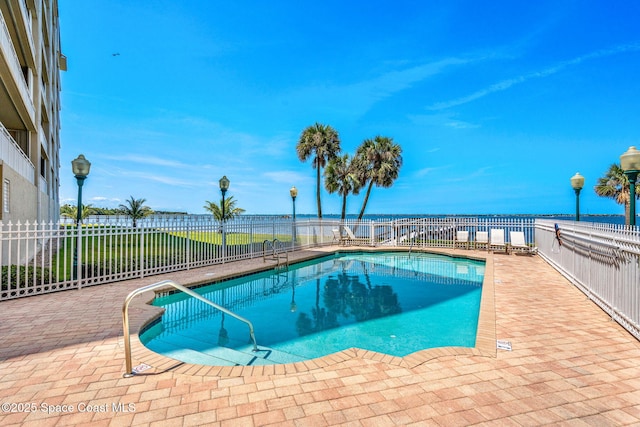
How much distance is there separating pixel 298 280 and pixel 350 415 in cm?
751

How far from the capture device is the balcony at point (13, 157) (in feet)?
26.2

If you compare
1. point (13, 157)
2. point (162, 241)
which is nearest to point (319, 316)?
point (162, 241)

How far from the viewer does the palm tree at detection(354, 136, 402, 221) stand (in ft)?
81.3

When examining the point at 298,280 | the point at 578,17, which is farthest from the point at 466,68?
the point at 298,280

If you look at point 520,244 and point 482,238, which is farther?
point 482,238

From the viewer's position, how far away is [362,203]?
26078 millimetres

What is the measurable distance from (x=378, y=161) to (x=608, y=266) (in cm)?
2073

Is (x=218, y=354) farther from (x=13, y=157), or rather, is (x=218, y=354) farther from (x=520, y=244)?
(x=520, y=244)

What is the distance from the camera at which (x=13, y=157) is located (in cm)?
915

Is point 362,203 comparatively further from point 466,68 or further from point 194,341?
point 194,341

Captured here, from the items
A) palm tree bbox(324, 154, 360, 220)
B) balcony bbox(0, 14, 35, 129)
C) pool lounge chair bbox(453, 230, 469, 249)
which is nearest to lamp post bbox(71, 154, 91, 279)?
balcony bbox(0, 14, 35, 129)

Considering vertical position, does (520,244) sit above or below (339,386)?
above

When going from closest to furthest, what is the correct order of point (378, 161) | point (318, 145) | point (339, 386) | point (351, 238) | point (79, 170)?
point (339, 386)
point (79, 170)
point (351, 238)
point (318, 145)
point (378, 161)

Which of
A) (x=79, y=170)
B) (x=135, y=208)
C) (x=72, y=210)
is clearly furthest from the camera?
(x=72, y=210)
